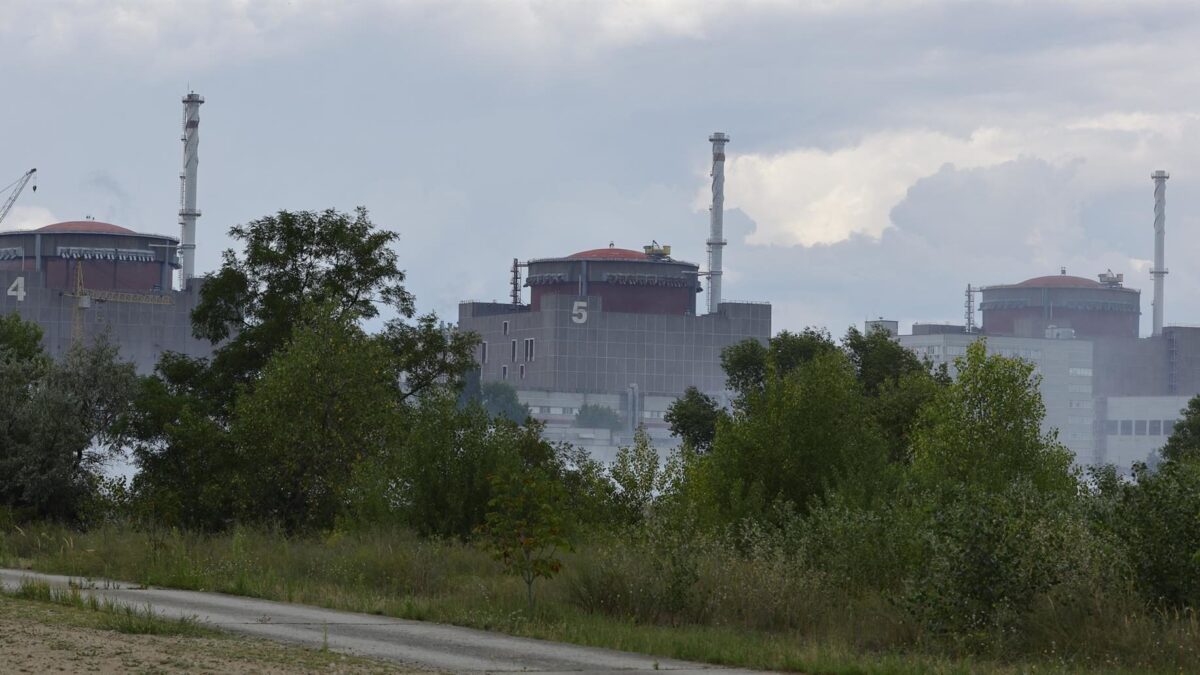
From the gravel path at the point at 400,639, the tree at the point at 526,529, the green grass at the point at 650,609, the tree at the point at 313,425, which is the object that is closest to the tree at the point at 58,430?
the tree at the point at 313,425

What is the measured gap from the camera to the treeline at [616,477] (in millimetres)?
16953

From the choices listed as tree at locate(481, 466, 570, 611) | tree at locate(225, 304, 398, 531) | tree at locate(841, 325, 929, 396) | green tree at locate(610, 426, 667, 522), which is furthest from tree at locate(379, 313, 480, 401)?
tree at locate(481, 466, 570, 611)

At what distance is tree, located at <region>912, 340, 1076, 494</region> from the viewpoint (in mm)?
38688

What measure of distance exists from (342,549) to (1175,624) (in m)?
13.3

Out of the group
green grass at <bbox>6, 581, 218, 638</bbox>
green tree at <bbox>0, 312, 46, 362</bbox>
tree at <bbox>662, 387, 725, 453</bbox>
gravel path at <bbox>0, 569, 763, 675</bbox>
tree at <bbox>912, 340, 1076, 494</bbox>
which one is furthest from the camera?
tree at <bbox>662, 387, 725, 453</bbox>

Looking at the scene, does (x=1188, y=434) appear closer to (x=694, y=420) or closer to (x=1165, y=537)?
(x=694, y=420)

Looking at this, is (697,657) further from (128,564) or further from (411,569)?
(128,564)

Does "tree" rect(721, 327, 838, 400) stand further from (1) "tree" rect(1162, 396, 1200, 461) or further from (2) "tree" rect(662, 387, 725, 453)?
(1) "tree" rect(1162, 396, 1200, 461)

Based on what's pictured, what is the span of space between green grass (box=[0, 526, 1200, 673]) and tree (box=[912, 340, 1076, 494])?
14918 mm

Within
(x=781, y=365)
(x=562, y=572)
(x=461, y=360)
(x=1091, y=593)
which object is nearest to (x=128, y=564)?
(x=562, y=572)

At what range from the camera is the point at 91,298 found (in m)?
194

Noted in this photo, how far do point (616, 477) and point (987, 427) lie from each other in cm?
908

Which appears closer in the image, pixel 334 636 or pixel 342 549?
pixel 334 636

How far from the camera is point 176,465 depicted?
39406mm
